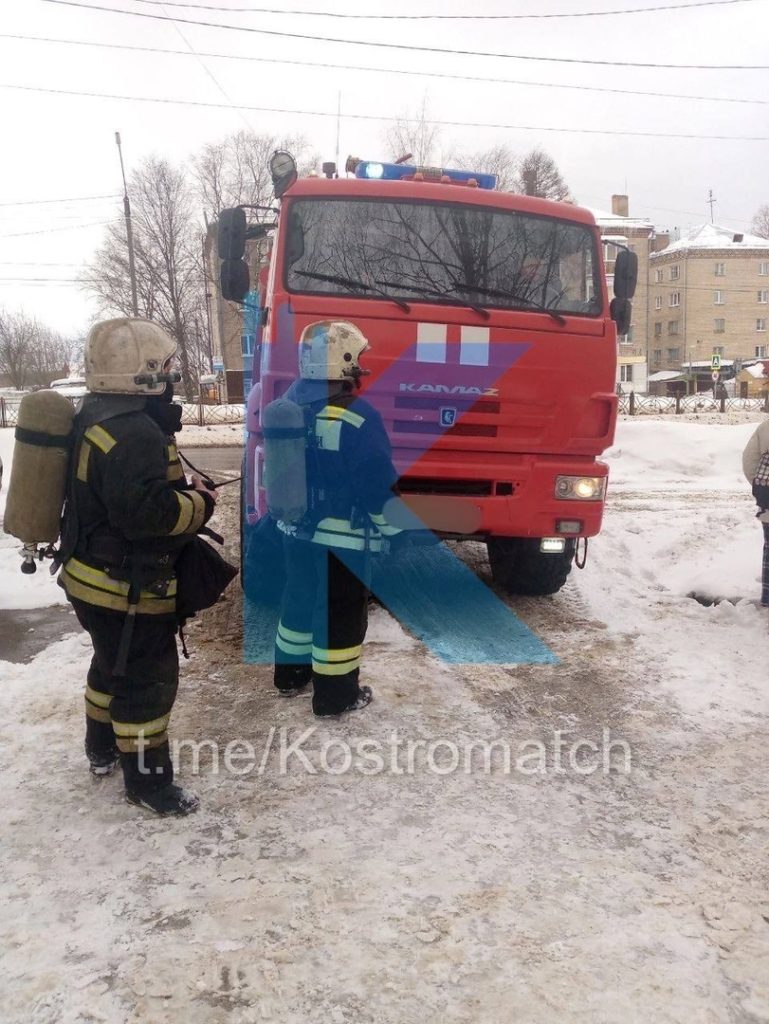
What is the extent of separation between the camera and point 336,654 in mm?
3740

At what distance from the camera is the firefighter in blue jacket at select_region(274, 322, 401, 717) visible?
138 inches

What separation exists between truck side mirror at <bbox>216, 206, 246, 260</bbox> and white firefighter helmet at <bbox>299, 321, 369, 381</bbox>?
180cm

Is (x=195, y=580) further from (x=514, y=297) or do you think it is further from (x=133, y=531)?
(x=514, y=297)

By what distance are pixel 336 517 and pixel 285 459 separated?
381 mm

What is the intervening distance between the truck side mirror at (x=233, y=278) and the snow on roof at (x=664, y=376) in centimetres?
5806

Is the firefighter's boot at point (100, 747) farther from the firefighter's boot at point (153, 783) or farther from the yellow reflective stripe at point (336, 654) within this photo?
the yellow reflective stripe at point (336, 654)

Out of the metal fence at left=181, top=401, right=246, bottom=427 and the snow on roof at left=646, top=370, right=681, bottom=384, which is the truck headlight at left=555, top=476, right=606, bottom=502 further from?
the snow on roof at left=646, top=370, right=681, bottom=384

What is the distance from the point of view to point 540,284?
193 inches

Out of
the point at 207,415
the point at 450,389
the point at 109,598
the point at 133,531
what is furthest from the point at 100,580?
the point at 207,415

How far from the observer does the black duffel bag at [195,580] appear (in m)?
3.02

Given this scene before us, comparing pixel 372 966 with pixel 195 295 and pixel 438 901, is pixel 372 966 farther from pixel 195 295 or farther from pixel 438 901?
pixel 195 295

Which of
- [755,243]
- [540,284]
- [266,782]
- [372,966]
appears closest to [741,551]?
[540,284]

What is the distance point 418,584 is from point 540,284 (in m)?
2.52

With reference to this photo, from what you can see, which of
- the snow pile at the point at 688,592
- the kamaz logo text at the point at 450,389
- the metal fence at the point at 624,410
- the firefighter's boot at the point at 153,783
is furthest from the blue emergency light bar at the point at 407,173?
the metal fence at the point at 624,410
